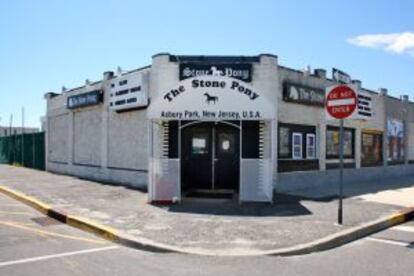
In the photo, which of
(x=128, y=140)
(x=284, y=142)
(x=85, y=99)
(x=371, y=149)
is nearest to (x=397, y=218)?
(x=284, y=142)

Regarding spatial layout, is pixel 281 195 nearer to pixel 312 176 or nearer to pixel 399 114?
pixel 312 176

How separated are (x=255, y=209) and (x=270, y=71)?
5.46m

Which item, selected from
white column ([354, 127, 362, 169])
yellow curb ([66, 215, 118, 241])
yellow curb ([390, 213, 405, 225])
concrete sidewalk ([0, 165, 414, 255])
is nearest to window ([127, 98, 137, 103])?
concrete sidewalk ([0, 165, 414, 255])

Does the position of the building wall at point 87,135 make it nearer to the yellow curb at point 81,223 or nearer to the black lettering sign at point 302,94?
the yellow curb at point 81,223

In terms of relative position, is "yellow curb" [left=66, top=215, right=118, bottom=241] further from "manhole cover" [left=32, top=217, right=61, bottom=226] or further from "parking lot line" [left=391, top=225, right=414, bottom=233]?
"parking lot line" [left=391, top=225, right=414, bottom=233]

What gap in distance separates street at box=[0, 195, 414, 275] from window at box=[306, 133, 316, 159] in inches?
366

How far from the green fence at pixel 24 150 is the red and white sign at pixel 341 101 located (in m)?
21.6

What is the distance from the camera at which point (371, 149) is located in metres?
24.5

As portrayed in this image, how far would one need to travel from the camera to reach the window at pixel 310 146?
19.2 metres

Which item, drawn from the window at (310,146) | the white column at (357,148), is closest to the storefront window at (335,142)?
the white column at (357,148)

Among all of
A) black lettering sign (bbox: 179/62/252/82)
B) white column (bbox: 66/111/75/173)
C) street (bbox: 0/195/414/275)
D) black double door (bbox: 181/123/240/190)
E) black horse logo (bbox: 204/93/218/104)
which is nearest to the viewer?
street (bbox: 0/195/414/275)

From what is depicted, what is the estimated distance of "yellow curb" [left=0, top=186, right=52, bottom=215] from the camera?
42.7ft

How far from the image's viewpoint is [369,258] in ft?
27.0

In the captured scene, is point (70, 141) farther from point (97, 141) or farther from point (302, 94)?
point (302, 94)
